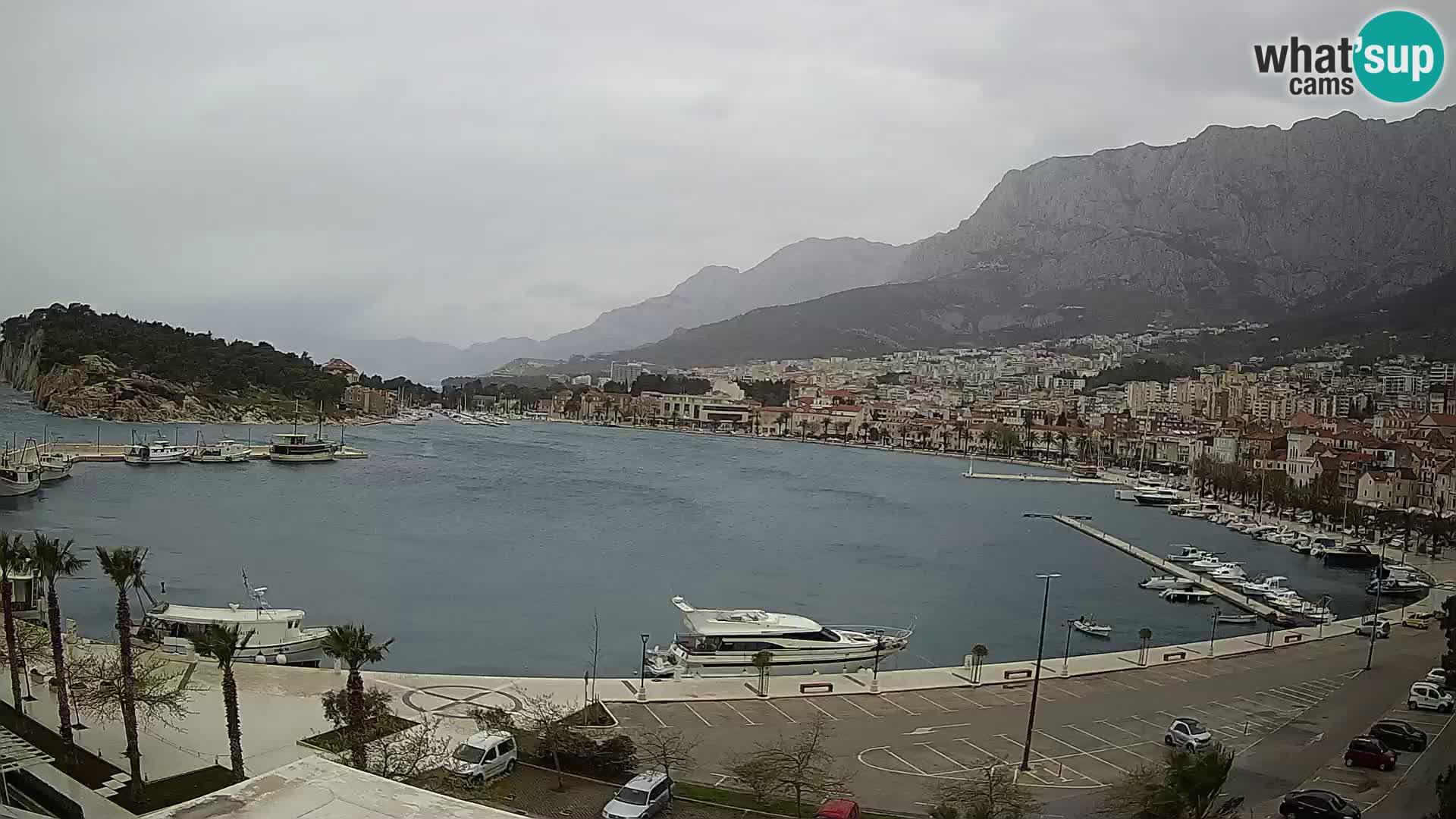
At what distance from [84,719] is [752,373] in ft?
349

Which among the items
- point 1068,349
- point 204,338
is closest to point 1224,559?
point 204,338

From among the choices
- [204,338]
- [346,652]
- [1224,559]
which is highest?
[204,338]

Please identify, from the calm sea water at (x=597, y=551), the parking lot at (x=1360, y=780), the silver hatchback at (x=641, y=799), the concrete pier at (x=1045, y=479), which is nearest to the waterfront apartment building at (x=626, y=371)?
the concrete pier at (x=1045, y=479)

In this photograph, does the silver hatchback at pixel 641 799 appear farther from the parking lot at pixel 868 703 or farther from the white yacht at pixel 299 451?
the white yacht at pixel 299 451

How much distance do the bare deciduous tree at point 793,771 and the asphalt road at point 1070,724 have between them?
19 centimetres

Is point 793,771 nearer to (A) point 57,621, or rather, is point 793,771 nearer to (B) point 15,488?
(A) point 57,621

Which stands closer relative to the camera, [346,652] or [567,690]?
[346,652]

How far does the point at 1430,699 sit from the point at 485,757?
10.7 m

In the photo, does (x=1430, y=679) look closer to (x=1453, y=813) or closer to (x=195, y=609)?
(x=1453, y=813)

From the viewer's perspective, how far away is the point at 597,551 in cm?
2481

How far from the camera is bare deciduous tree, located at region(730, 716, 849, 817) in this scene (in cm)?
765

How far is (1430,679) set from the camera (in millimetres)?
12234

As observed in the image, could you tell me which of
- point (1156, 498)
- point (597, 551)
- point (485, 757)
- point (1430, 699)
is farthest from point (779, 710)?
point (1156, 498)

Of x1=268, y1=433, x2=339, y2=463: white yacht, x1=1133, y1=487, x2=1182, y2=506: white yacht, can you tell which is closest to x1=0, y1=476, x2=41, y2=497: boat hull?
x1=268, y1=433, x2=339, y2=463: white yacht
